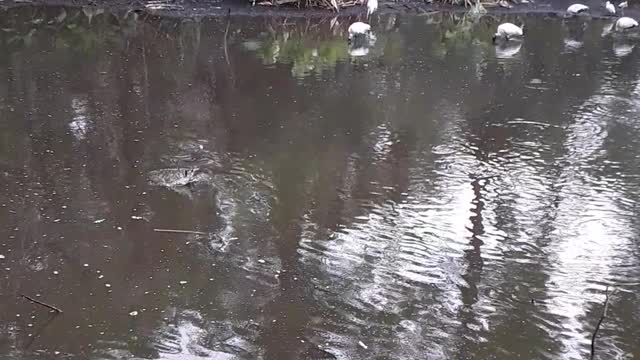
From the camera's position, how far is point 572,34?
1054cm

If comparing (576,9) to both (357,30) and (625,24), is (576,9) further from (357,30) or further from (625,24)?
(357,30)

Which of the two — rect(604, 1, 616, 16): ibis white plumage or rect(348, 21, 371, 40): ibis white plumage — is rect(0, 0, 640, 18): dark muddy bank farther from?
rect(348, 21, 371, 40): ibis white plumage

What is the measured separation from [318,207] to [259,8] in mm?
7877

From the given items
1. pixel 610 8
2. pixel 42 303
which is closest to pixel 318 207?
pixel 42 303

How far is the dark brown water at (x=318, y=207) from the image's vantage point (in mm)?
3758

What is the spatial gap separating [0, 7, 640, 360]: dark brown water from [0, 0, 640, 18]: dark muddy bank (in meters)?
3.41

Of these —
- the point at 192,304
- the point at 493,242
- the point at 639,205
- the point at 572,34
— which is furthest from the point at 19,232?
the point at 572,34

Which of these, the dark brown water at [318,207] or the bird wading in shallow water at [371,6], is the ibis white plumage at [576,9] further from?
the bird wading in shallow water at [371,6]

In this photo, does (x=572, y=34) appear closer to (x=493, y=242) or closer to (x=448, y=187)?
(x=448, y=187)

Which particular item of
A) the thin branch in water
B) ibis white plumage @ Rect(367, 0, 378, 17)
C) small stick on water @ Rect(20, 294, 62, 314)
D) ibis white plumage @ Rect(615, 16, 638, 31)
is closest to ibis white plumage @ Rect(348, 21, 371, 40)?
ibis white plumage @ Rect(367, 0, 378, 17)

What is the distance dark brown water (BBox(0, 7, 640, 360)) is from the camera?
3.76 m

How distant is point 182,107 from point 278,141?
141cm

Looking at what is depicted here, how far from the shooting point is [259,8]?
12.1 meters

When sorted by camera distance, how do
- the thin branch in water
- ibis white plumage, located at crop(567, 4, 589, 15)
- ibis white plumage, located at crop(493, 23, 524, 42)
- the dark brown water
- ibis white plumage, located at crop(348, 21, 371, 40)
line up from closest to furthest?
the thin branch in water
the dark brown water
ibis white plumage, located at crop(493, 23, 524, 42)
ibis white plumage, located at crop(348, 21, 371, 40)
ibis white plumage, located at crop(567, 4, 589, 15)
